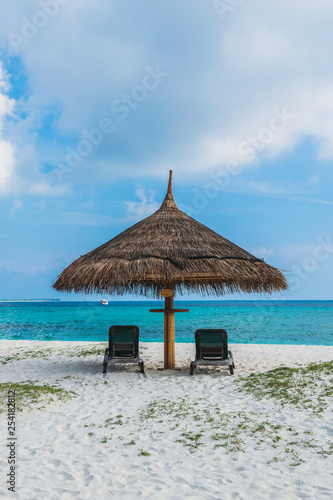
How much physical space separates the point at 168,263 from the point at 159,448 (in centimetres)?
320

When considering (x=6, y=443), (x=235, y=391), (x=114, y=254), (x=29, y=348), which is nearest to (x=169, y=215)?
(x=114, y=254)

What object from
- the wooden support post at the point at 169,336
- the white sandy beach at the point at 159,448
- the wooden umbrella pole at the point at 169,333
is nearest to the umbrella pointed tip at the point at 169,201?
the wooden umbrella pole at the point at 169,333

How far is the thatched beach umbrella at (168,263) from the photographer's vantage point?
6.55 metres

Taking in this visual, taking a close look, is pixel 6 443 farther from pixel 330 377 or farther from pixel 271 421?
pixel 330 377

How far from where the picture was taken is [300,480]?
3.09 metres

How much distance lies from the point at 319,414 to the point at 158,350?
258 inches

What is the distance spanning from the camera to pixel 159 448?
12.2ft

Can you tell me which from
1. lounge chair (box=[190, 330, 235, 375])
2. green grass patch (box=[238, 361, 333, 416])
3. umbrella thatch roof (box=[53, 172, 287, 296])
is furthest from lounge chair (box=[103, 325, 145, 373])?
green grass patch (box=[238, 361, 333, 416])

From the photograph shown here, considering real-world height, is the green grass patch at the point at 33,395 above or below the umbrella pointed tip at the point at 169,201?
below

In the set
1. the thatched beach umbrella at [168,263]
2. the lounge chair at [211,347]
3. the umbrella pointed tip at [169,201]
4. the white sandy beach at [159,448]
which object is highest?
Result: the umbrella pointed tip at [169,201]

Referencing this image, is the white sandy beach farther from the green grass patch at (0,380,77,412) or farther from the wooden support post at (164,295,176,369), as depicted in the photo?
the wooden support post at (164,295,176,369)

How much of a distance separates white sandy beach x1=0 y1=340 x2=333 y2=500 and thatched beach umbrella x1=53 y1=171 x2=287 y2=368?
1630mm

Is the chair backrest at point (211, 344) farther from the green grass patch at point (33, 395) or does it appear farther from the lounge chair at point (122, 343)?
the green grass patch at point (33, 395)

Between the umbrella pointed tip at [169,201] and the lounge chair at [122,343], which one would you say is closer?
the lounge chair at [122,343]
